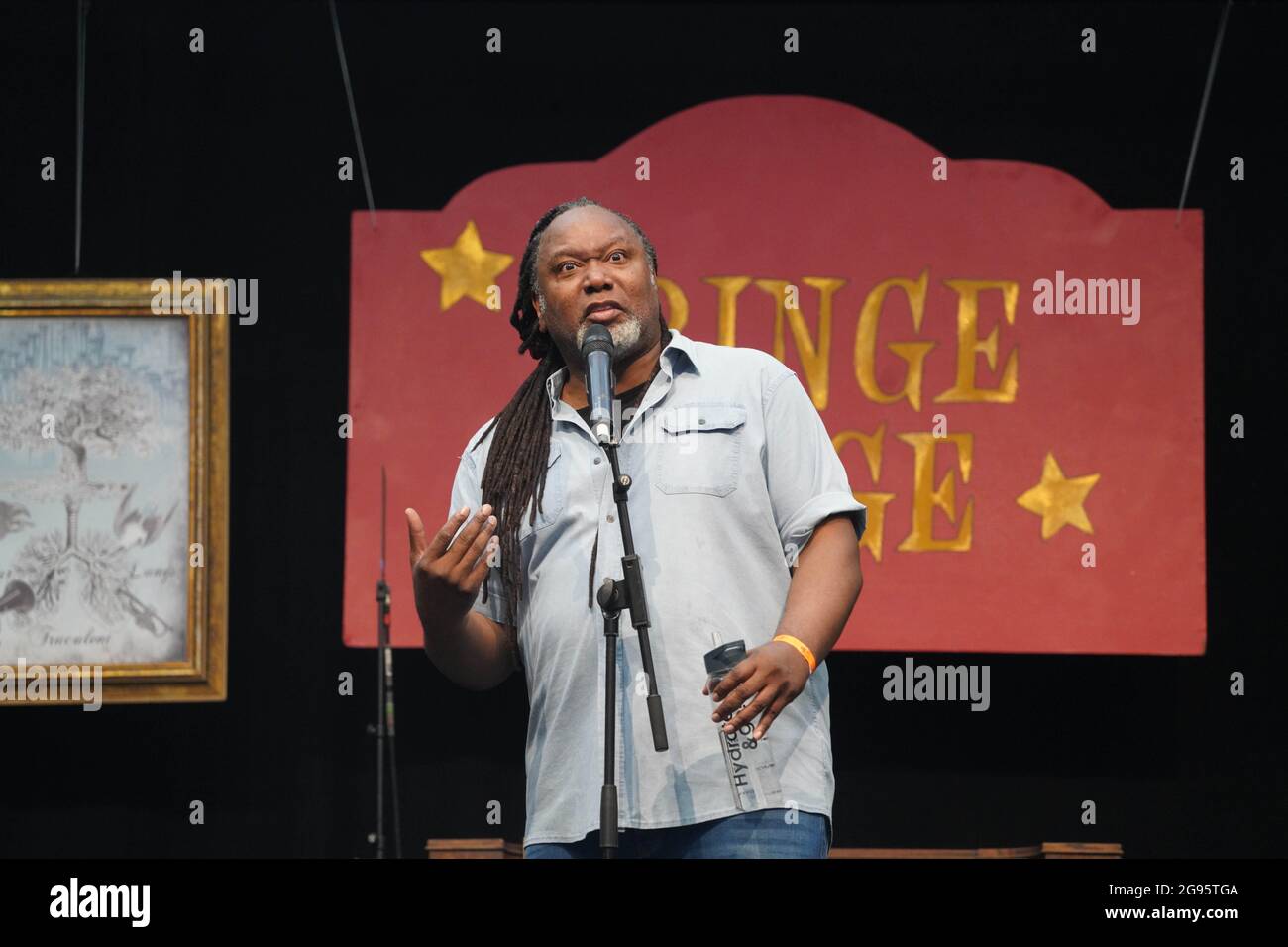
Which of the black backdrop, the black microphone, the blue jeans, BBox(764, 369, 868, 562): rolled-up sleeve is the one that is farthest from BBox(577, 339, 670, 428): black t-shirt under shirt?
the black backdrop

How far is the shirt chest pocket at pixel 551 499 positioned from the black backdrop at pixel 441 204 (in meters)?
1.96

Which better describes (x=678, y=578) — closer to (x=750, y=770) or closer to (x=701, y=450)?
(x=701, y=450)

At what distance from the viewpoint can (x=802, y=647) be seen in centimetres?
255

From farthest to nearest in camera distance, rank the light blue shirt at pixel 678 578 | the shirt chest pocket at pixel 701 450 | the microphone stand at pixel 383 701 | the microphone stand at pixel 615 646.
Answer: the microphone stand at pixel 383 701, the shirt chest pocket at pixel 701 450, the light blue shirt at pixel 678 578, the microphone stand at pixel 615 646

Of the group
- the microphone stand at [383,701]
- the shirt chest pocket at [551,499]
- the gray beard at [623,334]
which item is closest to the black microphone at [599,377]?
the gray beard at [623,334]

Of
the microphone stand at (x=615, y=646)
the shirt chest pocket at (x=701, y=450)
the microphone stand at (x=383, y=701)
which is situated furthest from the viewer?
the microphone stand at (x=383, y=701)

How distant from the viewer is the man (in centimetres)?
259

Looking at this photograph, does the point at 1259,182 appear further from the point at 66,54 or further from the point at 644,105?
the point at 66,54

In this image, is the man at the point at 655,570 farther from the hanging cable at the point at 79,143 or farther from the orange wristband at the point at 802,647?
the hanging cable at the point at 79,143

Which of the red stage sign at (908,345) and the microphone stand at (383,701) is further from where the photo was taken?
the red stage sign at (908,345)

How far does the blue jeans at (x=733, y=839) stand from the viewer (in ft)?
8.40

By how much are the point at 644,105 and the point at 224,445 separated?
1619 millimetres

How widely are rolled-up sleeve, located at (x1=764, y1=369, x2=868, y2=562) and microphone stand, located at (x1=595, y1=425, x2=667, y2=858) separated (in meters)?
0.33

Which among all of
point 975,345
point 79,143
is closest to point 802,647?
point 975,345
